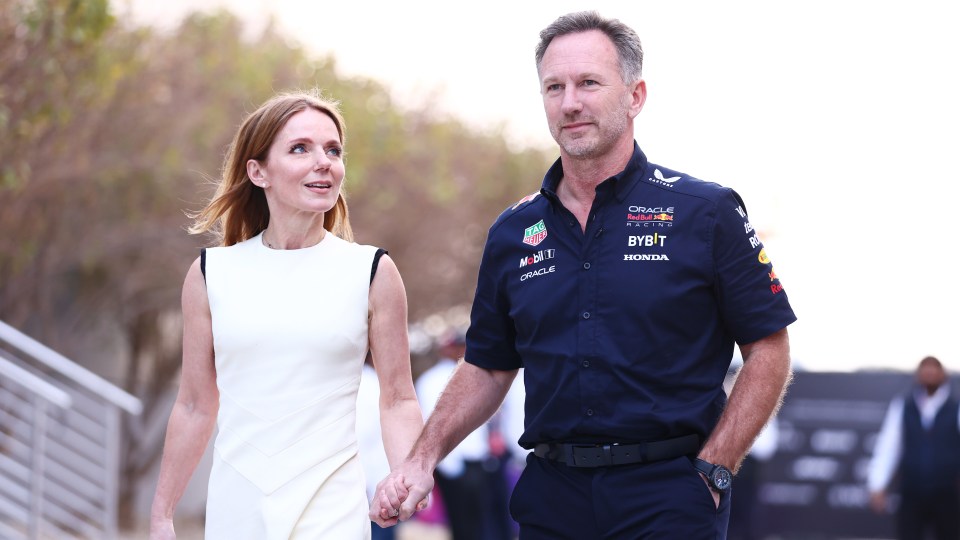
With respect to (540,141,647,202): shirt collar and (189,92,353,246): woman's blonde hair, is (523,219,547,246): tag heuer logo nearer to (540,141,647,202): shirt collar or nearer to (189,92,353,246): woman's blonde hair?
(540,141,647,202): shirt collar

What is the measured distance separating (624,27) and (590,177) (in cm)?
47

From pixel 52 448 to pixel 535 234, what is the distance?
11.9 m

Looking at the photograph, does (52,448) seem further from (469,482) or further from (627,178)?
(627,178)

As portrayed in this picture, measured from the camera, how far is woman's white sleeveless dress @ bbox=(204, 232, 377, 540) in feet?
14.2

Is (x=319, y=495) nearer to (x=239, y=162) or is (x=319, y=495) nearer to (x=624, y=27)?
(x=239, y=162)

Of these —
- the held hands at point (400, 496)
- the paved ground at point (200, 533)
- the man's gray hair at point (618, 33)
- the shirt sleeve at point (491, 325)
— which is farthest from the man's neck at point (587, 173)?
the paved ground at point (200, 533)

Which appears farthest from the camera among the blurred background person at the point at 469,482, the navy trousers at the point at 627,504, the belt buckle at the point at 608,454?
the blurred background person at the point at 469,482

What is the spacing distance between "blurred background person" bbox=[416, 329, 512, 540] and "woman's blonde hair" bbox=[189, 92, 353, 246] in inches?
292

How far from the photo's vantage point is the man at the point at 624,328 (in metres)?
4.04

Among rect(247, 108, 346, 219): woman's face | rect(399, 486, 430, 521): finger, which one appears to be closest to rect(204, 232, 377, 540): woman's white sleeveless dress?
rect(399, 486, 430, 521): finger

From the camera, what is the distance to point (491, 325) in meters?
4.59

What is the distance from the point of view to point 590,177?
14.2 feet

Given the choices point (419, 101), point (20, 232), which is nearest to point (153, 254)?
point (20, 232)

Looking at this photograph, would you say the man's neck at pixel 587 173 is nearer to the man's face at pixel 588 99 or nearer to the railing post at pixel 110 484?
the man's face at pixel 588 99
